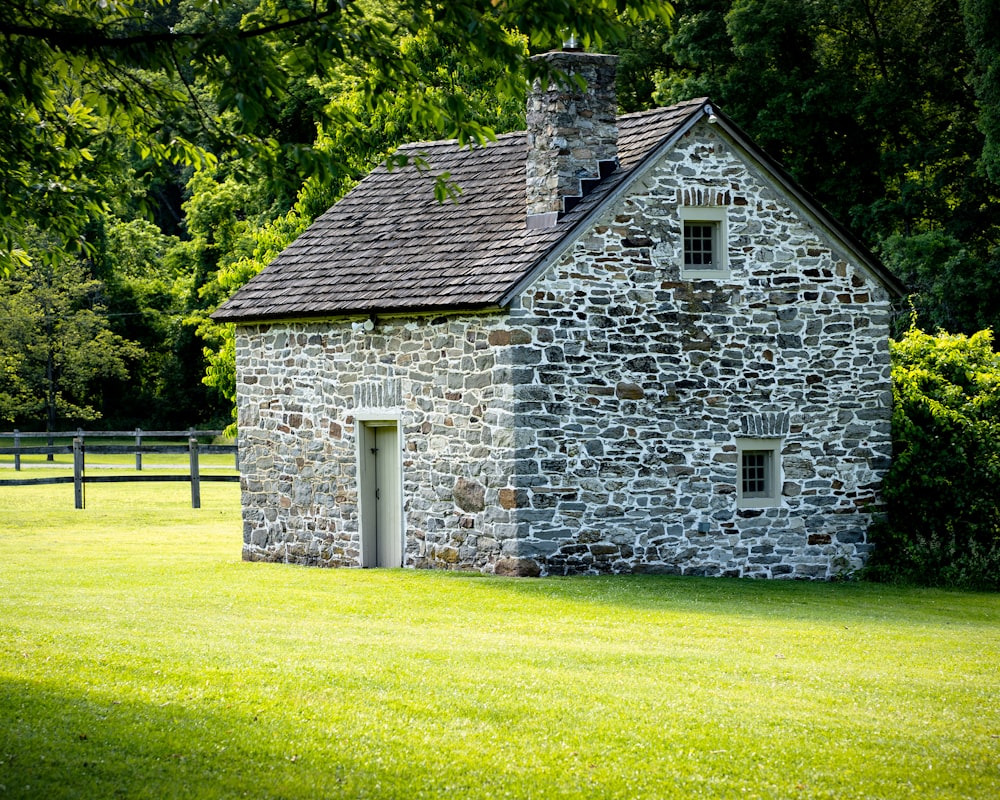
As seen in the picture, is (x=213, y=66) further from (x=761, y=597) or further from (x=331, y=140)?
(x=331, y=140)

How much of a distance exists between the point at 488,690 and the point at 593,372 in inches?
309

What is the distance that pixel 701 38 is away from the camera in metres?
33.2

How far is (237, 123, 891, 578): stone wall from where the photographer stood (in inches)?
643

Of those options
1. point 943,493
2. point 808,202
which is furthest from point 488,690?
point 943,493

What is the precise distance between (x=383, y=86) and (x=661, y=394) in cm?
907

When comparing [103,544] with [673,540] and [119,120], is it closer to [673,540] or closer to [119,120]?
[673,540]

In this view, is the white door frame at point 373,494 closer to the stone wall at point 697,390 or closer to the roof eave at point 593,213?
the stone wall at point 697,390

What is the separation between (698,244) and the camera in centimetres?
1767

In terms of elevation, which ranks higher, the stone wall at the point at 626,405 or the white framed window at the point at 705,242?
the white framed window at the point at 705,242

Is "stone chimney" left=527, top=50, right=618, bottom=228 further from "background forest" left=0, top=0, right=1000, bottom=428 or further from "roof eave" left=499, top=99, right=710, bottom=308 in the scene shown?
"background forest" left=0, top=0, right=1000, bottom=428

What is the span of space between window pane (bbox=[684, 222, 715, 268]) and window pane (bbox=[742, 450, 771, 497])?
2606mm

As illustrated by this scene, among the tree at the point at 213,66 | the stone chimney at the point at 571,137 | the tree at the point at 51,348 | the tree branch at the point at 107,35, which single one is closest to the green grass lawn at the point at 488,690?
the tree at the point at 213,66

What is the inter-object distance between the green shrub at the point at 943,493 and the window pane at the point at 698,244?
11.9 ft

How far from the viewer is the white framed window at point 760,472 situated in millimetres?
17672
